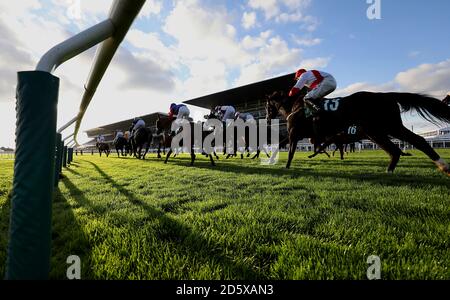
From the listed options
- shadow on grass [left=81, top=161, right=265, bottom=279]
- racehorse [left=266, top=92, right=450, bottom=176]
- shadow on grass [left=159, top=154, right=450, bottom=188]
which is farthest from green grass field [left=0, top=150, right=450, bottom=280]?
racehorse [left=266, top=92, right=450, bottom=176]

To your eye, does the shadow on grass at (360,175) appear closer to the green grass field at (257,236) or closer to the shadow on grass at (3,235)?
the green grass field at (257,236)

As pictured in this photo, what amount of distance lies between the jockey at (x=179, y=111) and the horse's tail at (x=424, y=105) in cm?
666

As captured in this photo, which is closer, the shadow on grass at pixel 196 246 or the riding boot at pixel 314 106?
the shadow on grass at pixel 196 246

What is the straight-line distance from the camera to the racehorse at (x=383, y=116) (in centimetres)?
388

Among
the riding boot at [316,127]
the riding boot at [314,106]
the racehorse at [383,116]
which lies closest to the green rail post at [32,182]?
the racehorse at [383,116]

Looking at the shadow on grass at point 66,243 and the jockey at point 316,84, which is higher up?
the jockey at point 316,84

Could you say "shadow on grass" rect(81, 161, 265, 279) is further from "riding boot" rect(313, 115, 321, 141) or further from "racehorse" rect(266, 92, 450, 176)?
"riding boot" rect(313, 115, 321, 141)

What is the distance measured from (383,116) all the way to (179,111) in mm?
6844

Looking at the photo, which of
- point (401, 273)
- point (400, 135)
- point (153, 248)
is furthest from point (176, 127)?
point (401, 273)

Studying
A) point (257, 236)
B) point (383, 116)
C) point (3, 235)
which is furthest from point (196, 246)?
point (383, 116)

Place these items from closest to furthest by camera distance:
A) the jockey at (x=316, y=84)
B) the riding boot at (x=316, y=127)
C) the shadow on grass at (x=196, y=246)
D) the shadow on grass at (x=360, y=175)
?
the shadow on grass at (x=196, y=246), the shadow on grass at (x=360, y=175), the riding boot at (x=316, y=127), the jockey at (x=316, y=84)

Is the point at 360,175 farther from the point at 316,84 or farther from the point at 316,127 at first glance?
the point at 316,84

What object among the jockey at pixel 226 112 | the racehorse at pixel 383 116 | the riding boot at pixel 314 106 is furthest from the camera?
the jockey at pixel 226 112

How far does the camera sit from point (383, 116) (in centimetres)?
429
